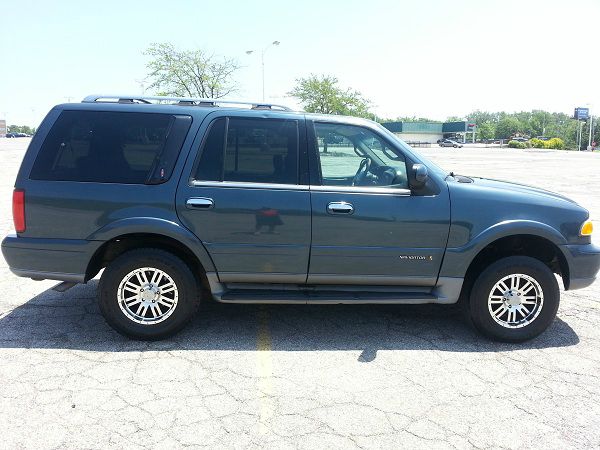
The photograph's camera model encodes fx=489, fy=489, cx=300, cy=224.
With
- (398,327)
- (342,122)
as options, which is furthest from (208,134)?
(398,327)

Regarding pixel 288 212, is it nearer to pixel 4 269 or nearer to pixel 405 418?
pixel 405 418

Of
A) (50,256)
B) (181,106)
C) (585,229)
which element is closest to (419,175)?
(585,229)

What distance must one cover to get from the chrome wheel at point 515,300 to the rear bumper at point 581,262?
0.32 meters

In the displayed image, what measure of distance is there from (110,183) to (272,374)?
1975 millimetres

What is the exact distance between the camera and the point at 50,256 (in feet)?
13.1

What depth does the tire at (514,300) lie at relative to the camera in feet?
13.4

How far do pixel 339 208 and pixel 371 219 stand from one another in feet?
0.90

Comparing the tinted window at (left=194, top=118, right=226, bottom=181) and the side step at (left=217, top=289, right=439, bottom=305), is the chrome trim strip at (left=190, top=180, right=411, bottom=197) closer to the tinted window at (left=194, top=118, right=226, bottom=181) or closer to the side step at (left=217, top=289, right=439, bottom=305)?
the tinted window at (left=194, top=118, right=226, bottom=181)

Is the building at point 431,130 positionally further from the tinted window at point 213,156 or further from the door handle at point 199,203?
the door handle at point 199,203

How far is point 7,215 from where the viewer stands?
978 cm

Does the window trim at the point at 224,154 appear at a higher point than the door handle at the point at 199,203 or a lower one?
higher

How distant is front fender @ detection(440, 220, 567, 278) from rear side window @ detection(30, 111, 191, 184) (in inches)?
94.9

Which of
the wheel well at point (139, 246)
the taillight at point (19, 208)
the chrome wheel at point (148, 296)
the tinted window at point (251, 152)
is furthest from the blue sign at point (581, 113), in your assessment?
the taillight at point (19, 208)

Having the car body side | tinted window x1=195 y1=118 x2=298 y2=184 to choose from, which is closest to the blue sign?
the car body side
